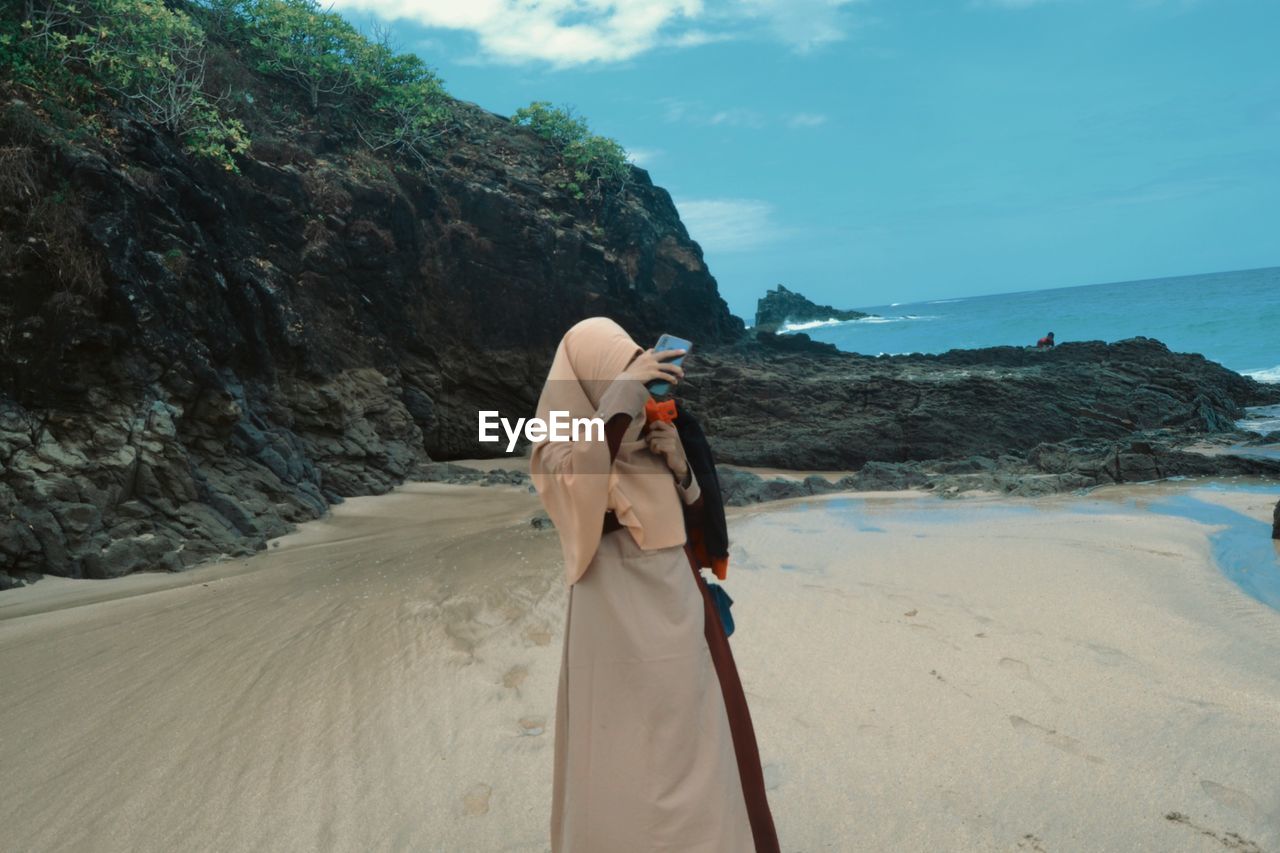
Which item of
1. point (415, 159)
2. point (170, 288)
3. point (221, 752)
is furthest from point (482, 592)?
point (415, 159)

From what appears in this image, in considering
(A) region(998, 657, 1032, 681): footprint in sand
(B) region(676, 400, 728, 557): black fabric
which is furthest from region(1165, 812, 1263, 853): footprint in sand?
(B) region(676, 400, 728, 557): black fabric

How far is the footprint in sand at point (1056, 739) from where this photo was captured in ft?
11.5

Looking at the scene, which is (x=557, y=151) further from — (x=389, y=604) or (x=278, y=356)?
(x=389, y=604)

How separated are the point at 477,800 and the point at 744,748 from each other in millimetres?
1311

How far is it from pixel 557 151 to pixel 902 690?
1809cm

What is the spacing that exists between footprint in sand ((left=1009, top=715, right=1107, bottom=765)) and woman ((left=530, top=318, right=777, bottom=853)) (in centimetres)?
166

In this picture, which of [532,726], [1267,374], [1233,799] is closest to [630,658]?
[532,726]

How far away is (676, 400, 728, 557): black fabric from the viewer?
2.83 metres

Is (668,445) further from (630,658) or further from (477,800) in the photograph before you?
(477,800)

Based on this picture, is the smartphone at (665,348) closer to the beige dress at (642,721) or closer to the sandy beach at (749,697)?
the beige dress at (642,721)

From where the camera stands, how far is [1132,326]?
56.5 metres

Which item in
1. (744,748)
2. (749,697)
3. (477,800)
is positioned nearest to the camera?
(744,748)

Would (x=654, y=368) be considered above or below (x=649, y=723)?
above

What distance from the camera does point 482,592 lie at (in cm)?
591
